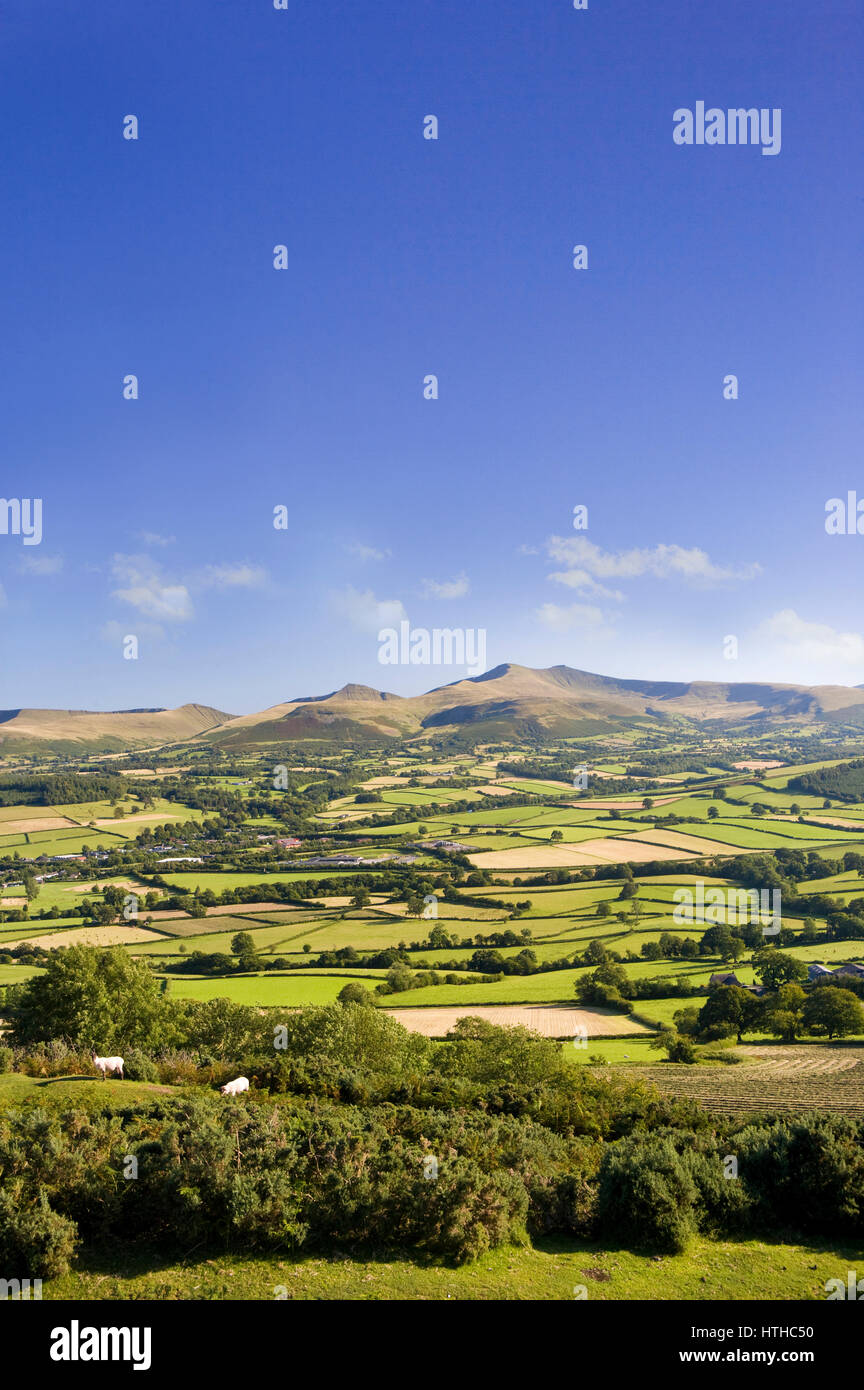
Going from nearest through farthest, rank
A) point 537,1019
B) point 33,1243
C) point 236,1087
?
1. point 33,1243
2. point 236,1087
3. point 537,1019

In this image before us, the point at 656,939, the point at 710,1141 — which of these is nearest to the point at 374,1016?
the point at 710,1141

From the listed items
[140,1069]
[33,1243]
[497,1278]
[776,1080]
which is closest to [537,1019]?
[776,1080]

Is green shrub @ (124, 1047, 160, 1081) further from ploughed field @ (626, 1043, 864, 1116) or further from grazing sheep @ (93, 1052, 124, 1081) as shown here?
ploughed field @ (626, 1043, 864, 1116)

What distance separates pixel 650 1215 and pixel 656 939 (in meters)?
57.2

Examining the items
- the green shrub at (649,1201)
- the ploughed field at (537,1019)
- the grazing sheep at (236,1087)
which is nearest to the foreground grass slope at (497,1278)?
the green shrub at (649,1201)

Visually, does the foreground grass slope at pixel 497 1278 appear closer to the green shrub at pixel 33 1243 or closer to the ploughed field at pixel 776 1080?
the green shrub at pixel 33 1243

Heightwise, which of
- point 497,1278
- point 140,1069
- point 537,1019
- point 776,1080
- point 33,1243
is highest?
point 33,1243

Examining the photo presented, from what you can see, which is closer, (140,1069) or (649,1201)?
(649,1201)

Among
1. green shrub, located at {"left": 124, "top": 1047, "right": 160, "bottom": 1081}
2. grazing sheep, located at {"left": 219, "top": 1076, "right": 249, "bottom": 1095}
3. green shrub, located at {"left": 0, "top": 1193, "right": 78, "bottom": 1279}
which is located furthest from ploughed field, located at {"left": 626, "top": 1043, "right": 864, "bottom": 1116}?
green shrub, located at {"left": 0, "top": 1193, "right": 78, "bottom": 1279}

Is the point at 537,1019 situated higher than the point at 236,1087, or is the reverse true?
the point at 236,1087

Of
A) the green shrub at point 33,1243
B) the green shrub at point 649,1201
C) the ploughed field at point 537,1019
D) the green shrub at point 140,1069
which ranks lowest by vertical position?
the ploughed field at point 537,1019

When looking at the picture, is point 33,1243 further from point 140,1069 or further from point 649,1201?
point 140,1069

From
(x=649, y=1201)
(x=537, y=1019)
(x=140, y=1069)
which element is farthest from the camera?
(x=537, y=1019)
